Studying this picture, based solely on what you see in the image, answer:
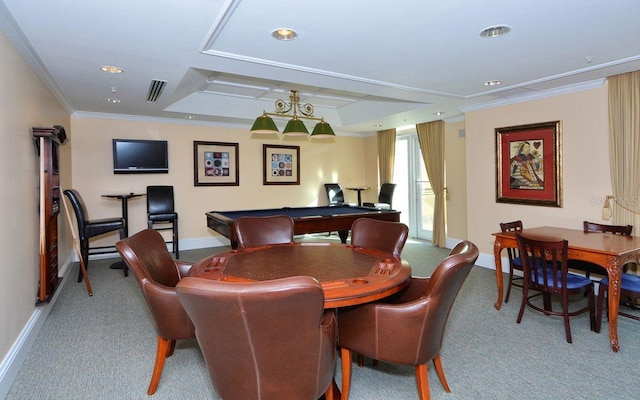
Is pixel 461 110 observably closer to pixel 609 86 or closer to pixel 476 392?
pixel 609 86

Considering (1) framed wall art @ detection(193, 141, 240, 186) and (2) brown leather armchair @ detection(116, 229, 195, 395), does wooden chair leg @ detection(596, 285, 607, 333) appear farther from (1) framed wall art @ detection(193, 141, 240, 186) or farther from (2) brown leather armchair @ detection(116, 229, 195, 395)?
(1) framed wall art @ detection(193, 141, 240, 186)

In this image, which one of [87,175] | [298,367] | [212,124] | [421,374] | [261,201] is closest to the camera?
[298,367]

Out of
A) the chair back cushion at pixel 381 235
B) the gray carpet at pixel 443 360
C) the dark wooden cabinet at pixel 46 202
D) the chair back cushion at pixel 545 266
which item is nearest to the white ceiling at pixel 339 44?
the dark wooden cabinet at pixel 46 202

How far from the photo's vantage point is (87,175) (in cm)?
577

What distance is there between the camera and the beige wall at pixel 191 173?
579cm

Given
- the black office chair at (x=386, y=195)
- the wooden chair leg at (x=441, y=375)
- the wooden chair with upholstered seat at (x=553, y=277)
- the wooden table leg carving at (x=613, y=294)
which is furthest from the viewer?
the black office chair at (x=386, y=195)

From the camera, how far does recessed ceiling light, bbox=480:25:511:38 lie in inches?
102

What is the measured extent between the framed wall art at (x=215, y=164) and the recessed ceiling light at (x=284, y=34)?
4.28 m

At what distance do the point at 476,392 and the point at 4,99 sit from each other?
11.9 ft

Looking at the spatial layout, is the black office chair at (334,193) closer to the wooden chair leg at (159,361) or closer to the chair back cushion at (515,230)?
the chair back cushion at (515,230)

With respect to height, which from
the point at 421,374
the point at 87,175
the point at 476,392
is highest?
the point at 87,175

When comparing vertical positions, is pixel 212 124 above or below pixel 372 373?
above

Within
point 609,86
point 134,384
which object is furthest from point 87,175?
point 609,86

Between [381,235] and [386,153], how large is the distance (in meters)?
4.92
